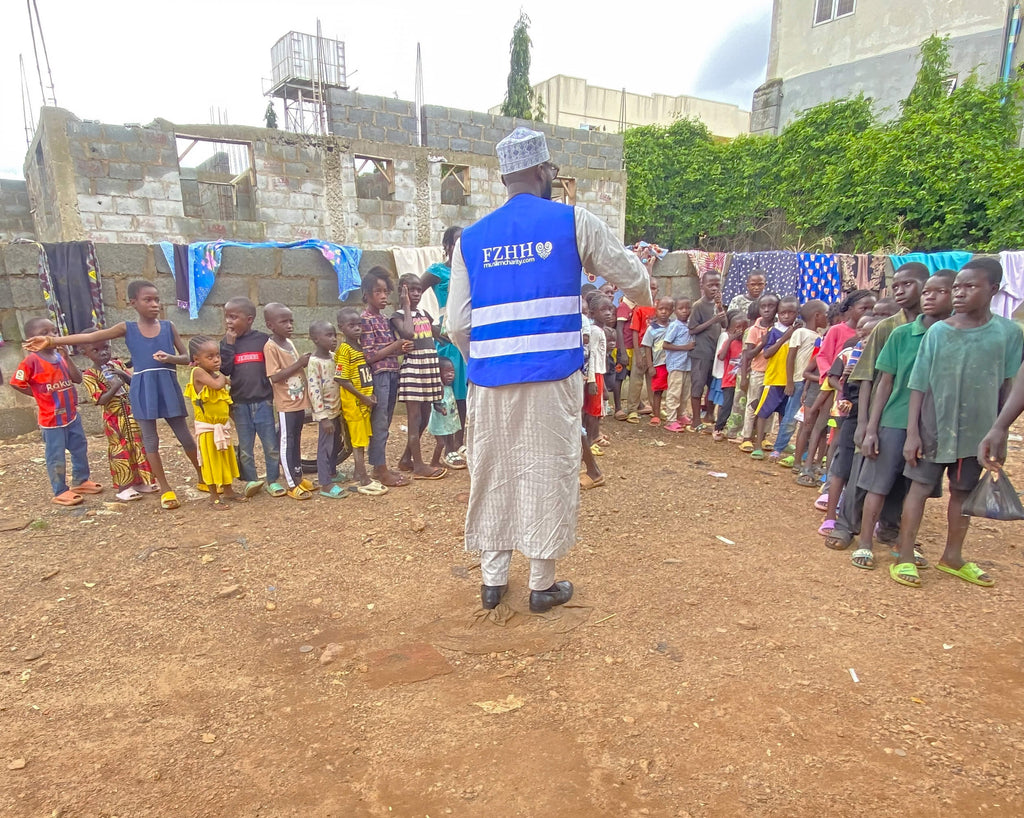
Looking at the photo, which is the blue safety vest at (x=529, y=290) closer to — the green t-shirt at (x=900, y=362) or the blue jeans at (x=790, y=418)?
the green t-shirt at (x=900, y=362)

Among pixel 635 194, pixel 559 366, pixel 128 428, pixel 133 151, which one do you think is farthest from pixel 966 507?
pixel 635 194

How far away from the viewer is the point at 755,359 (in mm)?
5793

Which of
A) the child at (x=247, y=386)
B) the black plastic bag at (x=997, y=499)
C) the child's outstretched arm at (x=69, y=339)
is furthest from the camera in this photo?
the child at (x=247, y=386)

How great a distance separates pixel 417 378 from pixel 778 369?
3263 mm

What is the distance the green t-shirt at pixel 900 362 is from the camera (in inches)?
126

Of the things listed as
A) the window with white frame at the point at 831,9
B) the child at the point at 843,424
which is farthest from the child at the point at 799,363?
the window with white frame at the point at 831,9

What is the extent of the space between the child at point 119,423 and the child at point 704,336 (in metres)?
5.23

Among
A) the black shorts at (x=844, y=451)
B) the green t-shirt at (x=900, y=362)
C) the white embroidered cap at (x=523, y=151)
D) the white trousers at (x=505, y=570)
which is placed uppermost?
the white embroidered cap at (x=523, y=151)

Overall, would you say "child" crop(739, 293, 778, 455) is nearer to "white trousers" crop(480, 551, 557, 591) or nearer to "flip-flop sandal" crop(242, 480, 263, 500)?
"white trousers" crop(480, 551, 557, 591)

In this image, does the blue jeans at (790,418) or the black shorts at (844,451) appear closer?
the black shorts at (844,451)

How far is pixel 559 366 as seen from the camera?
2543mm

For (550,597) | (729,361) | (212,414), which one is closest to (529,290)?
(550,597)

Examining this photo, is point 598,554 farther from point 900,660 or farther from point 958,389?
point 958,389

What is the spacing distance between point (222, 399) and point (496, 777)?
3.33 metres
